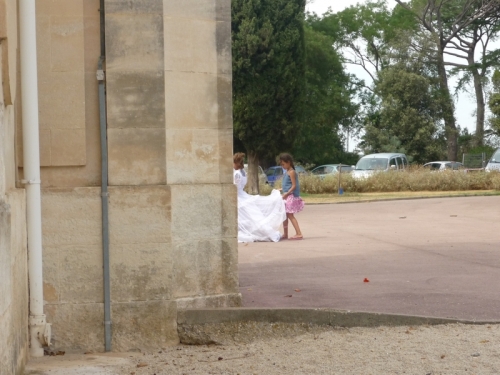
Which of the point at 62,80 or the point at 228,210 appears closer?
the point at 62,80

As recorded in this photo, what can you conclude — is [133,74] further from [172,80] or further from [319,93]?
[319,93]

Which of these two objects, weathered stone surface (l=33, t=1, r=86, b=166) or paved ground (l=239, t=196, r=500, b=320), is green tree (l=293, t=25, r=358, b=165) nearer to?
paved ground (l=239, t=196, r=500, b=320)

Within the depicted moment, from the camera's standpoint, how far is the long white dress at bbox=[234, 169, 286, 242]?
15781 mm

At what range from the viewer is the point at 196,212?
7883 mm

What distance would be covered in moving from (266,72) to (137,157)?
29.2 metres

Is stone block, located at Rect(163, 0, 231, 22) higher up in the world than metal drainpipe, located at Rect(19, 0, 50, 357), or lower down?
higher up

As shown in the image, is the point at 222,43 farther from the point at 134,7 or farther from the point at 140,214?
the point at 140,214

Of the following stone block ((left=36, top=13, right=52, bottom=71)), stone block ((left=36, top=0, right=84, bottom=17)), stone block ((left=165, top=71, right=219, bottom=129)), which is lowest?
stone block ((left=165, top=71, right=219, bottom=129))

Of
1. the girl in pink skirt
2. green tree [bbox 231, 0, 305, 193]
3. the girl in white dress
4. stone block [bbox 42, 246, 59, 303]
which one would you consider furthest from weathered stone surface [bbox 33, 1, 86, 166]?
green tree [bbox 231, 0, 305, 193]

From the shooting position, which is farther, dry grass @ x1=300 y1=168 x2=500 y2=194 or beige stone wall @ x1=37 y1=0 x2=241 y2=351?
dry grass @ x1=300 y1=168 x2=500 y2=194

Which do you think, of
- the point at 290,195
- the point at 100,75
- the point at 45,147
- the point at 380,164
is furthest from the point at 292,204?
the point at 380,164

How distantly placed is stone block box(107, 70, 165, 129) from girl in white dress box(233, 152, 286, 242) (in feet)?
26.2

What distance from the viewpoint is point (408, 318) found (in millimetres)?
7801

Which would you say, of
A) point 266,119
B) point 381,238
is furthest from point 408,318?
point 266,119
